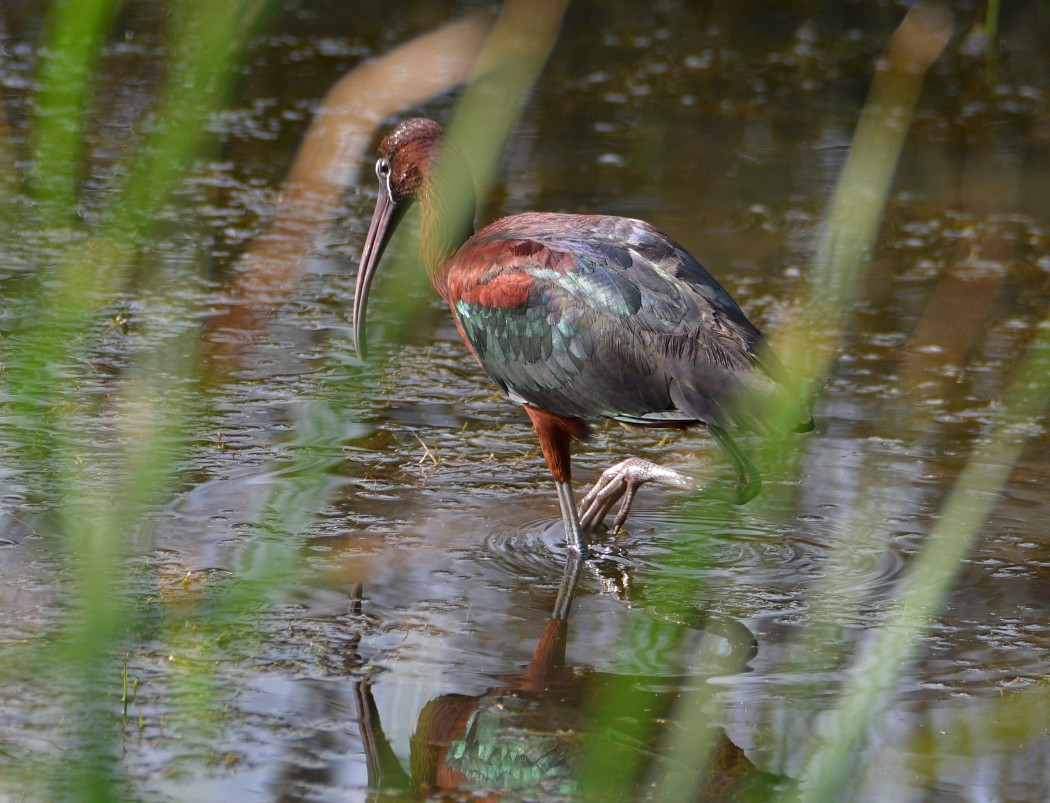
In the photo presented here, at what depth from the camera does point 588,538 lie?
15.6 ft

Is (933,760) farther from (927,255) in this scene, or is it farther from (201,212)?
(201,212)

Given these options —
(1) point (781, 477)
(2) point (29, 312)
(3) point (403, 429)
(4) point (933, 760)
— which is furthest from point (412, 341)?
(4) point (933, 760)

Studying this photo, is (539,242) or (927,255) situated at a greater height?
(539,242)

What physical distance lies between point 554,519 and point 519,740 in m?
1.51

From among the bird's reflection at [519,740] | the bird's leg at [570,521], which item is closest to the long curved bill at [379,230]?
the bird's leg at [570,521]

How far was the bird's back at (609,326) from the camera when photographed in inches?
165

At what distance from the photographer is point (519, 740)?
133 inches

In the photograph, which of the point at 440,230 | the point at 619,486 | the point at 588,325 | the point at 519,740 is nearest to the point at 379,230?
the point at 440,230

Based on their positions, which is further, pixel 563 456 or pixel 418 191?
pixel 418 191

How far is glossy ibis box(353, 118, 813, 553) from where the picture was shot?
4195 millimetres

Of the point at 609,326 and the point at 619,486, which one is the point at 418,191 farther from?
the point at 619,486

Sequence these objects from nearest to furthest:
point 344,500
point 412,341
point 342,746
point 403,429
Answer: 1. point 342,746
2. point 344,500
3. point 403,429
4. point 412,341

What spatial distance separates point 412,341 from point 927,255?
276 cm

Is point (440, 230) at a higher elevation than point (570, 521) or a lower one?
higher
